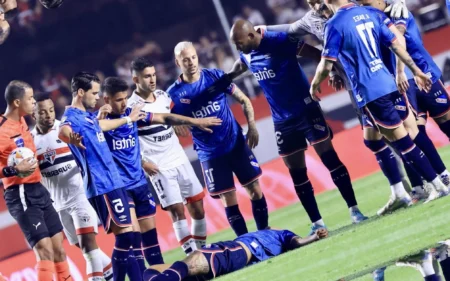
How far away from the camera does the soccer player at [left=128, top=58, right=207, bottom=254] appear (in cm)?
1006

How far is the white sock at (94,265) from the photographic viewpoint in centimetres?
1006

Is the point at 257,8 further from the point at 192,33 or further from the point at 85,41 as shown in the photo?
the point at 85,41

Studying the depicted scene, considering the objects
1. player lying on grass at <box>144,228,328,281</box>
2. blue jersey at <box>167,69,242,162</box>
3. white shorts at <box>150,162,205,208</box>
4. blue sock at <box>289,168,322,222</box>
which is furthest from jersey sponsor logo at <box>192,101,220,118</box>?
player lying on grass at <box>144,228,328,281</box>

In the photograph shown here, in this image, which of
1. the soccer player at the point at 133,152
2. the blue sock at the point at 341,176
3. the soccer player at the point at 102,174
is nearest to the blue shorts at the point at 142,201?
the soccer player at the point at 133,152

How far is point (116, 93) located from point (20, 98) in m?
0.86

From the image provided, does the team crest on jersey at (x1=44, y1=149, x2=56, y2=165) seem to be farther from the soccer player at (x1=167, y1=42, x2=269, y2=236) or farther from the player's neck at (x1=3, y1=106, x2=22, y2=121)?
the soccer player at (x1=167, y1=42, x2=269, y2=236)

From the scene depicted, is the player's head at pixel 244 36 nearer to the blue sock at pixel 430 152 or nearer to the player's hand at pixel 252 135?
the player's hand at pixel 252 135

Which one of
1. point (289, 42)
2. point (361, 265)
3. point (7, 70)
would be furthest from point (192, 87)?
point (7, 70)

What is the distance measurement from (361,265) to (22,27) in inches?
562

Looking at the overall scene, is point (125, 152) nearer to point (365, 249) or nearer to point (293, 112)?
point (293, 112)

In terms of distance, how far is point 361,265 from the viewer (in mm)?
6902

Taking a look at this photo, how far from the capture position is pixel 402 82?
27.6 ft

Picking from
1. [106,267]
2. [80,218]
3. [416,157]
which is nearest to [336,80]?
[416,157]

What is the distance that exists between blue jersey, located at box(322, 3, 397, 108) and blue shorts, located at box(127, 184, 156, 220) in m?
2.30
